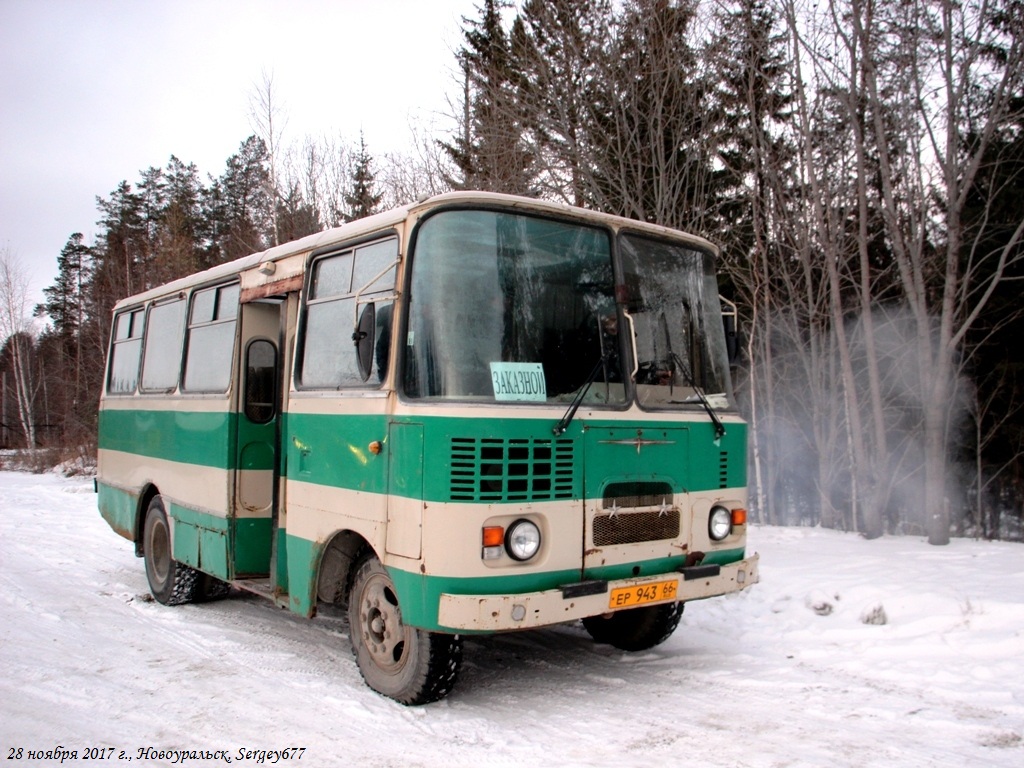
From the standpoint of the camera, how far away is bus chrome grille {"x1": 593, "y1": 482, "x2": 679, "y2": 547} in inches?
202

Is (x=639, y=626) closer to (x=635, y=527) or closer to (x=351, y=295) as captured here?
(x=635, y=527)

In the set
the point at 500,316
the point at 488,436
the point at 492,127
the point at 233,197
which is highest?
the point at 233,197

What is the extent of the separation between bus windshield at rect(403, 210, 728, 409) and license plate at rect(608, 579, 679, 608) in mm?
1135

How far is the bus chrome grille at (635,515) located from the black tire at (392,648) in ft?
3.67

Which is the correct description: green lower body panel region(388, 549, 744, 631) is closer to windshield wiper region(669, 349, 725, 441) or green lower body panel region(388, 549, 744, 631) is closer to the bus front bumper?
the bus front bumper

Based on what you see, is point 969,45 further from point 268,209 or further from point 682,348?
point 268,209

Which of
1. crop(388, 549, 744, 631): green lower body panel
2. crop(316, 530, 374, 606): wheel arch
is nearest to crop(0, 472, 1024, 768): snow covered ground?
crop(316, 530, 374, 606): wheel arch

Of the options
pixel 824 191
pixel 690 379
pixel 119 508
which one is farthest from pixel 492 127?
pixel 690 379

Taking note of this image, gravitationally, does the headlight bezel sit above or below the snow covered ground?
above

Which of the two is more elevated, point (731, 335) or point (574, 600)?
point (731, 335)

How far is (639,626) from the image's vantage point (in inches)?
255

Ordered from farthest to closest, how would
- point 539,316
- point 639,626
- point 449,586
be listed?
1. point 639,626
2. point 539,316
3. point 449,586

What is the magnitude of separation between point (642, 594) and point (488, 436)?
1449 millimetres

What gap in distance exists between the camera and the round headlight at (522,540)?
4.71 meters
